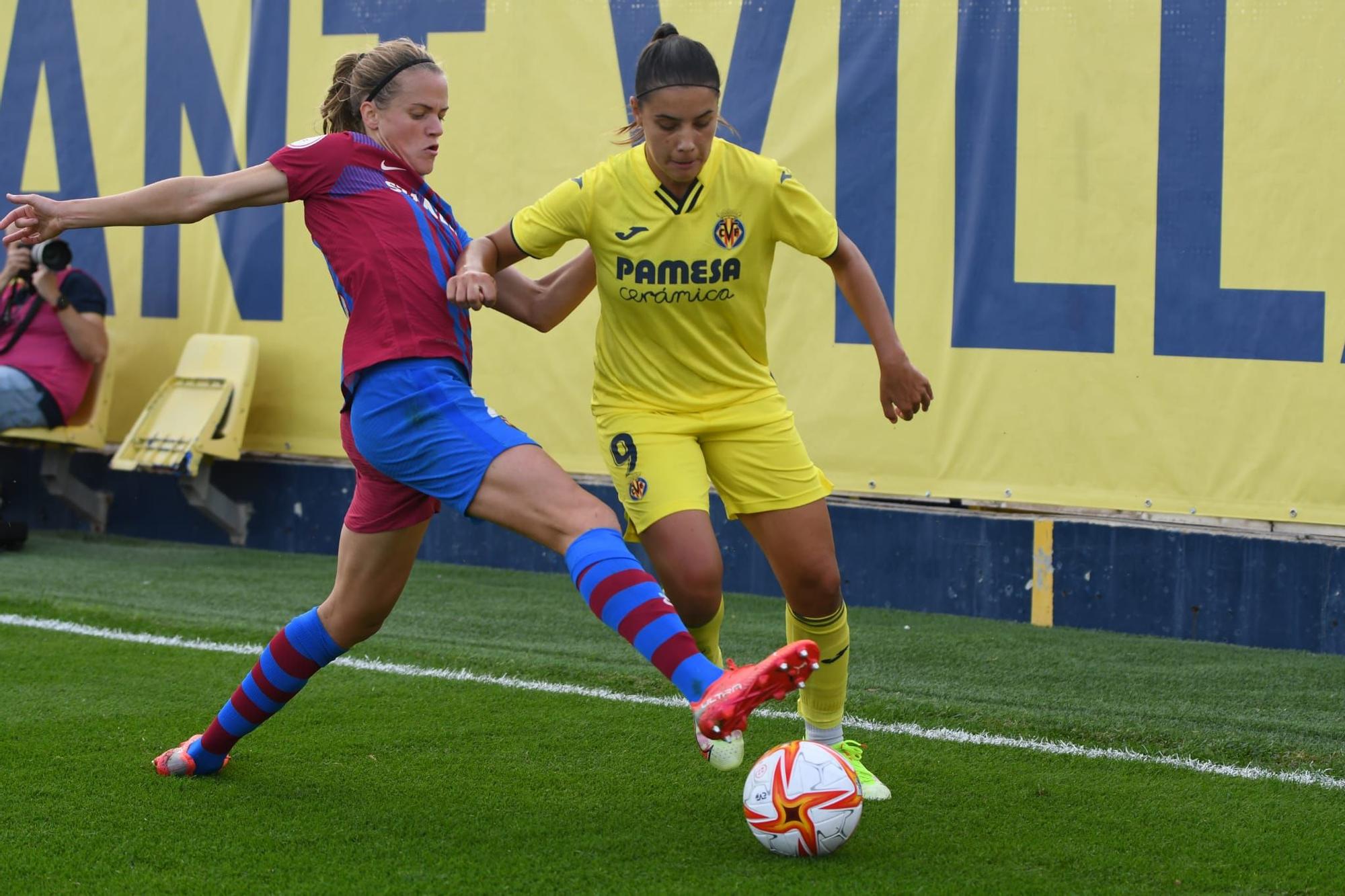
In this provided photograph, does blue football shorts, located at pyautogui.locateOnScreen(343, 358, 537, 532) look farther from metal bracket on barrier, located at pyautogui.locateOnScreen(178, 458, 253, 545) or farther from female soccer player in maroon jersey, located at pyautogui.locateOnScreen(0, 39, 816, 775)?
metal bracket on barrier, located at pyautogui.locateOnScreen(178, 458, 253, 545)

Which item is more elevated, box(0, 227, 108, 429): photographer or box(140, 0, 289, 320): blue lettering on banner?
box(140, 0, 289, 320): blue lettering on banner

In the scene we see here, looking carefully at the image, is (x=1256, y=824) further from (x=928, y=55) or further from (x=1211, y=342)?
(x=928, y=55)

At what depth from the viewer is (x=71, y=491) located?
9.34 m

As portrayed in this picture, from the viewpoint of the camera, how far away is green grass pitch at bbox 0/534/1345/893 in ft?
10.9

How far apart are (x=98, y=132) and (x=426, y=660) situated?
5.28 m

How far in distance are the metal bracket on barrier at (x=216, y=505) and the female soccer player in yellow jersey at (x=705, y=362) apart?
522cm

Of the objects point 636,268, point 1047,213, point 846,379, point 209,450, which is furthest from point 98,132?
point 636,268

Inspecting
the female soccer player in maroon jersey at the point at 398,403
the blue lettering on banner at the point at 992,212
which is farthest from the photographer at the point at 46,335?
the female soccer player in maroon jersey at the point at 398,403

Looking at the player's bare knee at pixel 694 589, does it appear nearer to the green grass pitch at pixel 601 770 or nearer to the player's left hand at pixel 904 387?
the green grass pitch at pixel 601 770

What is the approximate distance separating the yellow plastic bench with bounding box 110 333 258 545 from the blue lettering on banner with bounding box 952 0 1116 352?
13.6 ft

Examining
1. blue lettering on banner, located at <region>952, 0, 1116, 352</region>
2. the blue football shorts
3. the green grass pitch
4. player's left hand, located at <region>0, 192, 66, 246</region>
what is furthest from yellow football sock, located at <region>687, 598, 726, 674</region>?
blue lettering on banner, located at <region>952, 0, 1116, 352</region>

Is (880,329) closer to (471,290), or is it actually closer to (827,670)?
(827,670)

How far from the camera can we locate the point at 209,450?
848 cm

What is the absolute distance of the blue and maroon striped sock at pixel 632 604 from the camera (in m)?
3.15
